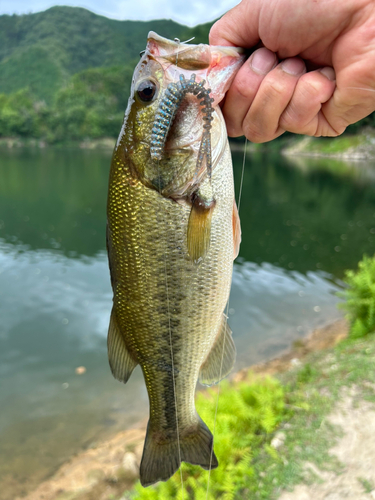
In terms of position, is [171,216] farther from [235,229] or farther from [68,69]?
[68,69]

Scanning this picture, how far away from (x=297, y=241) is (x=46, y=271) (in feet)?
35.7

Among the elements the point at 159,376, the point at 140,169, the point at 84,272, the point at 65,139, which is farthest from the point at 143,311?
the point at 65,139

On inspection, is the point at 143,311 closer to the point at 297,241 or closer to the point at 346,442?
the point at 346,442

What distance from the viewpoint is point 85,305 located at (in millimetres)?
9906

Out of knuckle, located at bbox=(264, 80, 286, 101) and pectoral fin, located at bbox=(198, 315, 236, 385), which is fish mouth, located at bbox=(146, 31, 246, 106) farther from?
pectoral fin, located at bbox=(198, 315, 236, 385)

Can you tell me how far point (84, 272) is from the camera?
477 inches

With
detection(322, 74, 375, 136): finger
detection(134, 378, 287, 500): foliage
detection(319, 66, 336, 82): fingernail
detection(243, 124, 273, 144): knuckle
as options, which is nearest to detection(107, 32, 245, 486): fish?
detection(243, 124, 273, 144): knuckle

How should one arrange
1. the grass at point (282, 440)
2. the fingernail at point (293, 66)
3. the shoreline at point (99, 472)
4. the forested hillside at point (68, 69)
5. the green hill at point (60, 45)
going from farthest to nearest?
the green hill at point (60, 45), the forested hillside at point (68, 69), the shoreline at point (99, 472), the grass at point (282, 440), the fingernail at point (293, 66)

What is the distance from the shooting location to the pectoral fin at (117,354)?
6.75ft

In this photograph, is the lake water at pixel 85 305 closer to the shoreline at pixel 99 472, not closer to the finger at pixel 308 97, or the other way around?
the shoreline at pixel 99 472

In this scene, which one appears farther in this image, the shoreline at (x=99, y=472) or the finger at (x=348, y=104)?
the shoreline at (x=99, y=472)

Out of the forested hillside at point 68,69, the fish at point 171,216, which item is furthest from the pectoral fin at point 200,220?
the forested hillside at point 68,69

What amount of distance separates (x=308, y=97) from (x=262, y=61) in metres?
0.34

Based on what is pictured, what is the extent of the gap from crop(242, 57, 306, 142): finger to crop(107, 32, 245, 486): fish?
0.21 metres
